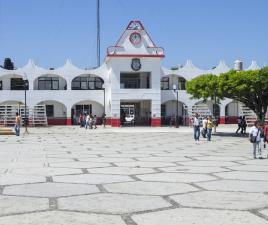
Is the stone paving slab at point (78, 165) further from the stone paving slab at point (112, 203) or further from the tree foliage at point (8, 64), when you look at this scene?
the tree foliage at point (8, 64)

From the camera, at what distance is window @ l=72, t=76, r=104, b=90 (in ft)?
170

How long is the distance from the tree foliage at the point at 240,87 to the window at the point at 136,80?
16741 millimetres

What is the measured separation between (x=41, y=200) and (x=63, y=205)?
24.5 inches

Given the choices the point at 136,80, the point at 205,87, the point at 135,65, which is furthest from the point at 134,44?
the point at 205,87

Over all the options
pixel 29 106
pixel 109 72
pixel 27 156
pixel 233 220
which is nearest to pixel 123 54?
pixel 109 72

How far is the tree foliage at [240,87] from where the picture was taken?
29609 millimetres

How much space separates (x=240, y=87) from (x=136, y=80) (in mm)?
21840

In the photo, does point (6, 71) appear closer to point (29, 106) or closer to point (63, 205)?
point (29, 106)

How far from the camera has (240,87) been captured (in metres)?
29.6

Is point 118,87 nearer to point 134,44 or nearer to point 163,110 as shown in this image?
point 134,44

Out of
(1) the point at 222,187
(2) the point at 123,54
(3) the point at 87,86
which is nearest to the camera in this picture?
(1) the point at 222,187

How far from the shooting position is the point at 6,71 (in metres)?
49.8

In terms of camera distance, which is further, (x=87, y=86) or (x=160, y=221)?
(x=87, y=86)

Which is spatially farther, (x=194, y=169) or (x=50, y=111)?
(x=50, y=111)
